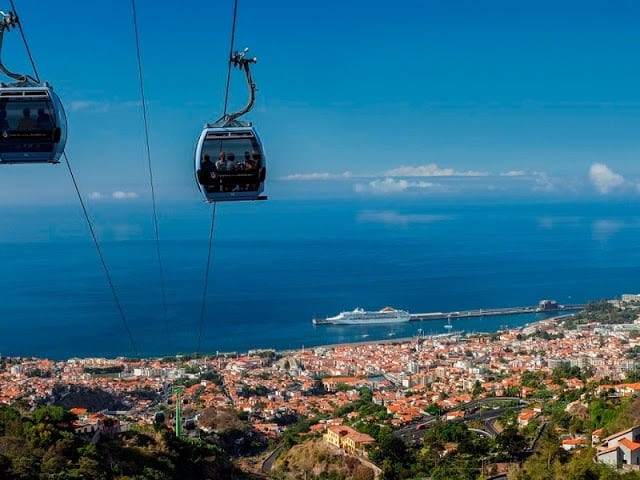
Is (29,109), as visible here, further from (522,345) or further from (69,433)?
(522,345)

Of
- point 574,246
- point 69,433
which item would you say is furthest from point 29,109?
point 574,246

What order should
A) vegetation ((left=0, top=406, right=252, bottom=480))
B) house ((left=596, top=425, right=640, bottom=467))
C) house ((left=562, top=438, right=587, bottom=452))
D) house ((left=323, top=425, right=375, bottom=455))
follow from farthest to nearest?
house ((left=323, top=425, right=375, bottom=455)) → house ((left=562, top=438, right=587, bottom=452)) → vegetation ((left=0, top=406, right=252, bottom=480)) → house ((left=596, top=425, right=640, bottom=467))

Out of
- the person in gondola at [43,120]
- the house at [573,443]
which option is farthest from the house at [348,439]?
the person in gondola at [43,120]

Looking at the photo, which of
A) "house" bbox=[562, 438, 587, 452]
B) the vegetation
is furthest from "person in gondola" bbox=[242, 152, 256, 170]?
"house" bbox=[562, 438, 587, 452]

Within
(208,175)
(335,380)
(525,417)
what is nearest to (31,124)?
(208,175)

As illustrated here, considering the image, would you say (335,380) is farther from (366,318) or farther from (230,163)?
(230,163)

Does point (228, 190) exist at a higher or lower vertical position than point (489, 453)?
higher

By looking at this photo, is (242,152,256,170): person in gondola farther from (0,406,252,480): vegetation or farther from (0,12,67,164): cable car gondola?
(0,406,252,480): vegetation
